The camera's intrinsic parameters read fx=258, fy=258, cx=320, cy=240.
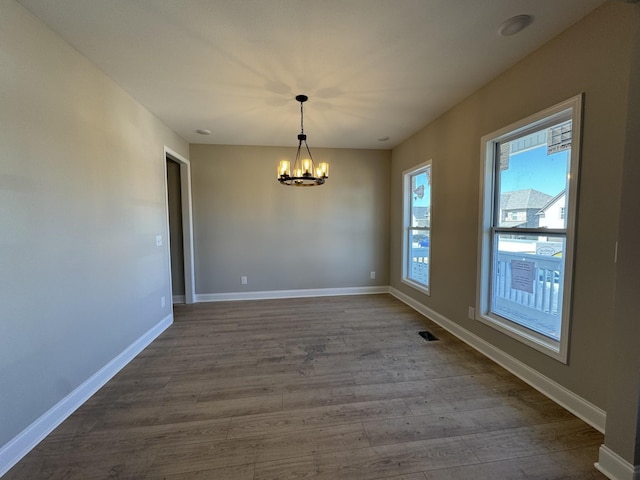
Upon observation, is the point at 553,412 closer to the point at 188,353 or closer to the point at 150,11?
the point at 188,353

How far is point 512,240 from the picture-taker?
2420 millimetres

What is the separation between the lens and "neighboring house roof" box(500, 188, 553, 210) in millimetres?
2130

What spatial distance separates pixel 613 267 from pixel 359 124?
293cm

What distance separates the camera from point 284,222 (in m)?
4.65

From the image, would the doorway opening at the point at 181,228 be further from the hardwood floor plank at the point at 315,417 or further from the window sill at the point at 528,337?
the window sill at the point at 528,337

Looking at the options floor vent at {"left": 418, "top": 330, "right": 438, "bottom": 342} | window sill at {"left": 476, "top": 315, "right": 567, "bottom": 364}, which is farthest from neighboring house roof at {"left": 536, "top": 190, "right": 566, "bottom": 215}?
floor vent at {"left": 418, "top": 330, "right": 438, "bottom": 342}

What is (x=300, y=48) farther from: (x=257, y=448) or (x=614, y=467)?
(x=614, y=467)

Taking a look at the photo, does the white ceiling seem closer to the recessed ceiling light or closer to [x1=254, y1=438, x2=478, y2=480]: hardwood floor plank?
the recessed ceiling light

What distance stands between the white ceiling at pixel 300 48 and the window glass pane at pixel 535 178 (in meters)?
0.70

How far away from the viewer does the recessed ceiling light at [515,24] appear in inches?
67.2

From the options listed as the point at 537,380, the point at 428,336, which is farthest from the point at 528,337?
the point at 428,336

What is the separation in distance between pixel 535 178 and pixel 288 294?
3.81 meters

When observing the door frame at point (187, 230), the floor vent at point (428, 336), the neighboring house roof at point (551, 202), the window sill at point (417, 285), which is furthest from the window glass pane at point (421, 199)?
the door frame at point (187, 230)

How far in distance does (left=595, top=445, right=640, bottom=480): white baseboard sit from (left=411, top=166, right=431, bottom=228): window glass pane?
2.68m
